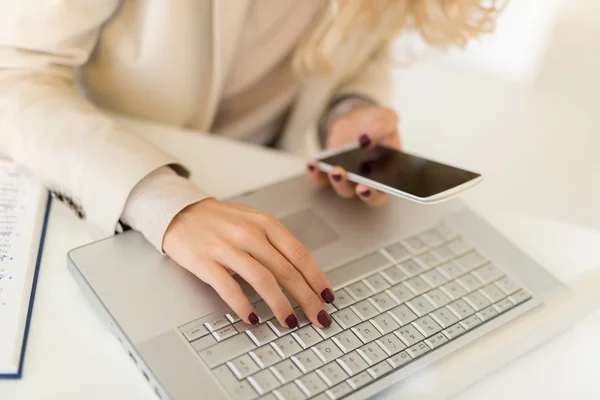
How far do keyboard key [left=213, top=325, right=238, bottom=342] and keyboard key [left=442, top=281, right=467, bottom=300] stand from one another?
182 mm

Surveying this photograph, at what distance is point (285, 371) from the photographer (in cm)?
39

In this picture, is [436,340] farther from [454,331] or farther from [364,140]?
[364,140]

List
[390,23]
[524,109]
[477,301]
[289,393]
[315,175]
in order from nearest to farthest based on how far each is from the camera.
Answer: [289,393], [477,301], [315,175], [390,23], [524,109]

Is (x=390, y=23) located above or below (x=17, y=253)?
above

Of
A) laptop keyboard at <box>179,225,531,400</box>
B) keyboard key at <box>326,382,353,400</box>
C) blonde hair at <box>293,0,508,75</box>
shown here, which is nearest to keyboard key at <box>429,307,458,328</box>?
laptop keyboard at <box>179,225,531,400</box>

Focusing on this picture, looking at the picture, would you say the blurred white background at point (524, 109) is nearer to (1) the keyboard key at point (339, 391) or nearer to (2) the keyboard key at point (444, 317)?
(2) the keyboard key at point (444, 317)

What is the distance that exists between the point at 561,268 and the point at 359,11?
1.25 ft

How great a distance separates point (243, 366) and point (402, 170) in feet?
0.81

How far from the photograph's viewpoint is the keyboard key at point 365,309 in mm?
450

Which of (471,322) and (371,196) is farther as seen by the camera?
(371,196)

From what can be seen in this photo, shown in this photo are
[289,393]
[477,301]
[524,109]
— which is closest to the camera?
[289,393]

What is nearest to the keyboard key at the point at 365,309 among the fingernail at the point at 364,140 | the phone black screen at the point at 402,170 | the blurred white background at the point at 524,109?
the phone black screen at the point at 402,170

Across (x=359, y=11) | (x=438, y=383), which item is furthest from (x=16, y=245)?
(x=359, y=11)

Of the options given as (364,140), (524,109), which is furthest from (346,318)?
(524,109)
